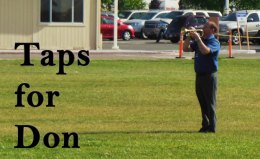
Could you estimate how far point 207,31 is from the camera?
16125 millimetres

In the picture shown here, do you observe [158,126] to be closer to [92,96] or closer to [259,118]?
[259,118]

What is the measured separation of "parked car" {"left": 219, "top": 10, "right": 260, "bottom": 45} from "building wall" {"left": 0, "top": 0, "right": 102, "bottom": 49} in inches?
471

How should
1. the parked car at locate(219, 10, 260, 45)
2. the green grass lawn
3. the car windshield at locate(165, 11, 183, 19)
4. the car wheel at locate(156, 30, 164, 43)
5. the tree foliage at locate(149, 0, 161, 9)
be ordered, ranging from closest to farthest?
the green grass lawn → the parked car at locate(219, 10, 260, 45) → the car wheel at locate(156, 30, 164, 43) → the car windshield at locate(165, 11, 183, 19) → the tree foliage at locate(149, 0, 161, 9)

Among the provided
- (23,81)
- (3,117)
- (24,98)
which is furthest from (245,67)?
(3,117)

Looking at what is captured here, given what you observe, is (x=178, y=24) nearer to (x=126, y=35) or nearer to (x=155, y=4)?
(x=126, y=35)

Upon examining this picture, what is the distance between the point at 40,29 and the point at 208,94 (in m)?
26.2

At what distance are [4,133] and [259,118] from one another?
17.7 ft

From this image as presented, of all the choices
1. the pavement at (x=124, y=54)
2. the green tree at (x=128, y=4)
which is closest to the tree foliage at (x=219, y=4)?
the green tree at (x=128, y=4)

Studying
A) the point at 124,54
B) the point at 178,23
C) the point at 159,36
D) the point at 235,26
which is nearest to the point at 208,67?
the point at 124,54

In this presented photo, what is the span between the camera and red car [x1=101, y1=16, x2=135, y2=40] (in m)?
56.8

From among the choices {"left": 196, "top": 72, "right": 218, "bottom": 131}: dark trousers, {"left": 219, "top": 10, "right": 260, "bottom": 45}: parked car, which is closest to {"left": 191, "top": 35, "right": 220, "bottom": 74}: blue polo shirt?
{"left": 196, "top": 72, "right": 218, "bottom": 131}: dark trousers

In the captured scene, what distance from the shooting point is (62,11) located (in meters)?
42.3

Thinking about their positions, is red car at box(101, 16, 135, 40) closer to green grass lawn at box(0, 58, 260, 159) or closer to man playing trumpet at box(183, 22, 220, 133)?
green grass lawn at box(0, 58, 260, 159)

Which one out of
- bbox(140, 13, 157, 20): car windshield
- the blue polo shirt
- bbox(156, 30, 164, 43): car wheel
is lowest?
bbox(156, 30, 164, 43): car wheel
